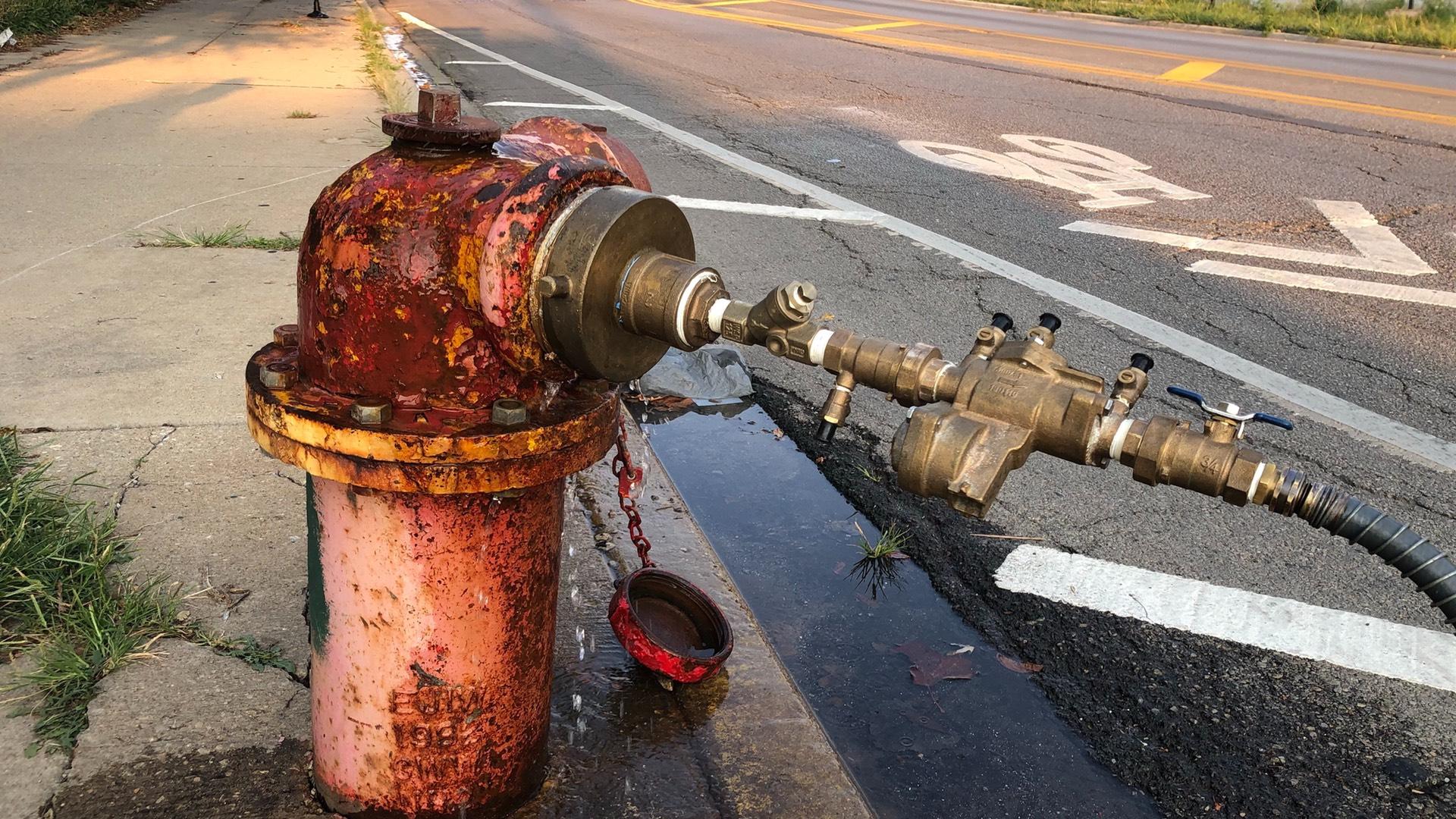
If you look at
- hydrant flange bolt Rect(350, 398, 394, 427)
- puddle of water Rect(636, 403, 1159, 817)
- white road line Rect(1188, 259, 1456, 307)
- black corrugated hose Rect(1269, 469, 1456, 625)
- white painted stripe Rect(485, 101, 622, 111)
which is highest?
black corrugated hose Rect(1269, 469, 1456, 625)

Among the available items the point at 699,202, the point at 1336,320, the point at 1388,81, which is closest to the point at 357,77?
the point at 699,202

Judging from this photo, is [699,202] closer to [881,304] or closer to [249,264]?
[881,304]

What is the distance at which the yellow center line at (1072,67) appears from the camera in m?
9.95

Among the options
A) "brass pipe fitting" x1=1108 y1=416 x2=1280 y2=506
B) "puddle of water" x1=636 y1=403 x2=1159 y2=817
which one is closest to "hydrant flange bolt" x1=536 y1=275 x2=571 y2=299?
"brass pipe fitting" x1=1108 y1=416 x2=1280 y2=506

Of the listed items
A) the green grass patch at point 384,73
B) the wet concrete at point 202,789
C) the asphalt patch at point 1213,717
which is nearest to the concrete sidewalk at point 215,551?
the wet concrete at point 202,789

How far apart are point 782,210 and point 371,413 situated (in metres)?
4.93

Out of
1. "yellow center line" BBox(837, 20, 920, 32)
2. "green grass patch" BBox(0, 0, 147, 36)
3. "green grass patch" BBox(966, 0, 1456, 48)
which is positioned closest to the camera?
"green grass patch" BBox(0, 0, 147, 36)

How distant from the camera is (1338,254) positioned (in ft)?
18.7

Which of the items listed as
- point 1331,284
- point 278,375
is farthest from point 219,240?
point 1331,284

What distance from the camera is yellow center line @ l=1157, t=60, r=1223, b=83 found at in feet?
38.6

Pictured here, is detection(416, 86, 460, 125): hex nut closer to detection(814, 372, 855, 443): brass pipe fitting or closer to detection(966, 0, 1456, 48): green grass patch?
detection(814, 372, 855, 443): brass pipe fitting

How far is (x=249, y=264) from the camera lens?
4457mm

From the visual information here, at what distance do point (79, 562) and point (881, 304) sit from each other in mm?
3220

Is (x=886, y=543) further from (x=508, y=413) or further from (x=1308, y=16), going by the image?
(x=1308, y=16)
